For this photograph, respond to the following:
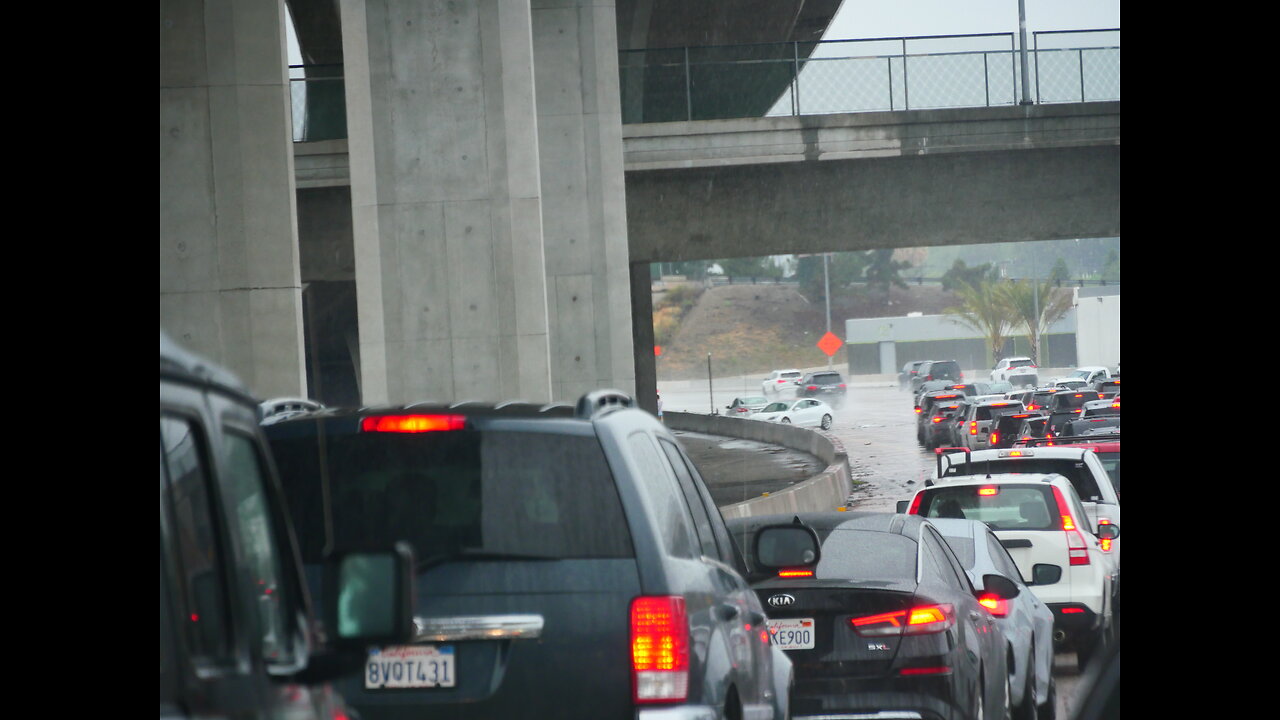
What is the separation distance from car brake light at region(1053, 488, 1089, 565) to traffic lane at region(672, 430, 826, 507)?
10.5 metres

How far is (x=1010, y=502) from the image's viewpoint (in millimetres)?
10312

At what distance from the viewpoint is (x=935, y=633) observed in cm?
605

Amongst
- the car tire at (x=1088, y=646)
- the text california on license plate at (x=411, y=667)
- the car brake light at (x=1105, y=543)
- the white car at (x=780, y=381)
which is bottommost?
the white car at (x=780, y=381)

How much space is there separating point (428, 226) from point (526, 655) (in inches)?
348

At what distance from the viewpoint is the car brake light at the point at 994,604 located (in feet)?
24.4

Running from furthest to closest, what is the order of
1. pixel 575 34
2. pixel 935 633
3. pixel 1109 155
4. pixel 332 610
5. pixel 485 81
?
pixel 1109 155, pixel 575 34, pixel 485 81, pixel 935 633, pixel 332 610

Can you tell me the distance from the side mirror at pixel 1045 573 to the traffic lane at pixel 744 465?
37.3 ft

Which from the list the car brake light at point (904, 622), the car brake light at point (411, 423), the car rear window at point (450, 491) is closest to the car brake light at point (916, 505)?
the car brake light at point (904, 622)

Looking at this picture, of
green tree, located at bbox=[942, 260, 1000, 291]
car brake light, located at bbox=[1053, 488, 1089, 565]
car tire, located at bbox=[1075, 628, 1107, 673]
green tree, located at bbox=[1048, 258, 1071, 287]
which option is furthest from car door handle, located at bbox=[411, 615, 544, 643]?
green tree, located at bbox=[942, 260, 1000, 291]

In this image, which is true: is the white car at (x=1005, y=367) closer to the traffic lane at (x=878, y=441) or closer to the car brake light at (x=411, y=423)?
the traffic lane at (x=878, y=441)
